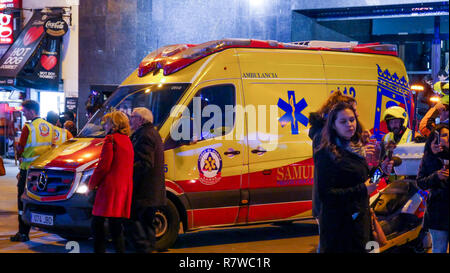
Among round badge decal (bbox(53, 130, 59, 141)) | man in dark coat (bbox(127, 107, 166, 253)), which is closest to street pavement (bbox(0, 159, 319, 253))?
round badge decal (bbox(53, 130, 59, 141))

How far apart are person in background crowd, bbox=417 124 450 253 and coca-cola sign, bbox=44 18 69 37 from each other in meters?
18.4

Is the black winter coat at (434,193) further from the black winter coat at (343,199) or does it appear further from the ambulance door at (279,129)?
the ambulance door at (279,129)

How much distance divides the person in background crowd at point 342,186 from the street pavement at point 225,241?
13.0 feet

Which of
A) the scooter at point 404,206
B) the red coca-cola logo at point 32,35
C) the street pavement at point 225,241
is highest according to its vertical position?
the red coca-cola logo at point 32,35

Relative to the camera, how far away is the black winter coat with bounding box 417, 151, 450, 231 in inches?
215

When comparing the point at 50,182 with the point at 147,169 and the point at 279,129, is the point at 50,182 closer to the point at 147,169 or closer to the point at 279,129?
the point at 147,169

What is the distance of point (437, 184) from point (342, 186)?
0.98 metres

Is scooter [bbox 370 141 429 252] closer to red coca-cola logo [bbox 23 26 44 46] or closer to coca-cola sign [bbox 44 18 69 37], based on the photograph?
coca-cola sign [bbox 44 18 69 37]

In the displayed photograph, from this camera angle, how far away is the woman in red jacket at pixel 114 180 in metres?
6.91

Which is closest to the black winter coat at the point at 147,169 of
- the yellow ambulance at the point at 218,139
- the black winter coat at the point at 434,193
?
the yellow ambulance at the point at 218,139

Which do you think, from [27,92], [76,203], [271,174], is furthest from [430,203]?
[27,92]

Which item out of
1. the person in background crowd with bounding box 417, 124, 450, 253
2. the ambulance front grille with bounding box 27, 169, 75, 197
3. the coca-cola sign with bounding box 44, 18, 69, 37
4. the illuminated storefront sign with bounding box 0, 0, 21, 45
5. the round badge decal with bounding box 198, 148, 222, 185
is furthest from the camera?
the illuminated storefront sign with bounding box 0, 0, 21, 45

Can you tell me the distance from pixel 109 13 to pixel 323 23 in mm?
6629

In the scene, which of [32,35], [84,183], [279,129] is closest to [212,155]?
[279,129]
